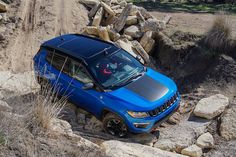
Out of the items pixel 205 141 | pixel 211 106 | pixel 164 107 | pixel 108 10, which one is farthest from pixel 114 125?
pixel 108 10

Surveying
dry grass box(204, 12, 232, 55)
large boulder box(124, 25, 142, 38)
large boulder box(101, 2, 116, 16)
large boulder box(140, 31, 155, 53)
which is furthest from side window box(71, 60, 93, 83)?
large boulder box(101, 2, 116, 16)

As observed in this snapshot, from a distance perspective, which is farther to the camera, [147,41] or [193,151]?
[147,41]

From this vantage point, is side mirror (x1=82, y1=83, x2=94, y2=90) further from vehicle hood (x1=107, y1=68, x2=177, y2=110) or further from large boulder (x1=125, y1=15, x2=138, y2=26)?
large boulder (x1=125, y1=15, x2=138, y2=26)

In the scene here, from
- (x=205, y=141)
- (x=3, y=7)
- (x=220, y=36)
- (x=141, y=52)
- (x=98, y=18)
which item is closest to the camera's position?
(x=205, y=141)

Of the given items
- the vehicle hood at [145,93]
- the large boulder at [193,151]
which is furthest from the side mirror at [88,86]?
the large boulder at [193,151]

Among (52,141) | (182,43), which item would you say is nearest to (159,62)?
(182,43)

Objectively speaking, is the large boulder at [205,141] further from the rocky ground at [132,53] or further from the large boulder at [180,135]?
the large boulder at [180,135]

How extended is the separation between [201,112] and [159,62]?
395cm

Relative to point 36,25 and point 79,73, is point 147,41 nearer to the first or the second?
point 79,73

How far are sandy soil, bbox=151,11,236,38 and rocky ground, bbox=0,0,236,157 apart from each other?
0.31m

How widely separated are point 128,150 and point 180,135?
2.14 metres

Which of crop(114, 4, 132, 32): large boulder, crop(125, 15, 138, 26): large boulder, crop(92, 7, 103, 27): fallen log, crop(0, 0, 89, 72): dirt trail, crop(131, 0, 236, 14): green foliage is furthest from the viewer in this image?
crop(131, 0, 236, 14): green foliage

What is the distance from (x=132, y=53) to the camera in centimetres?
1288

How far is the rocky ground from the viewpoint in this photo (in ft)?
22.7
